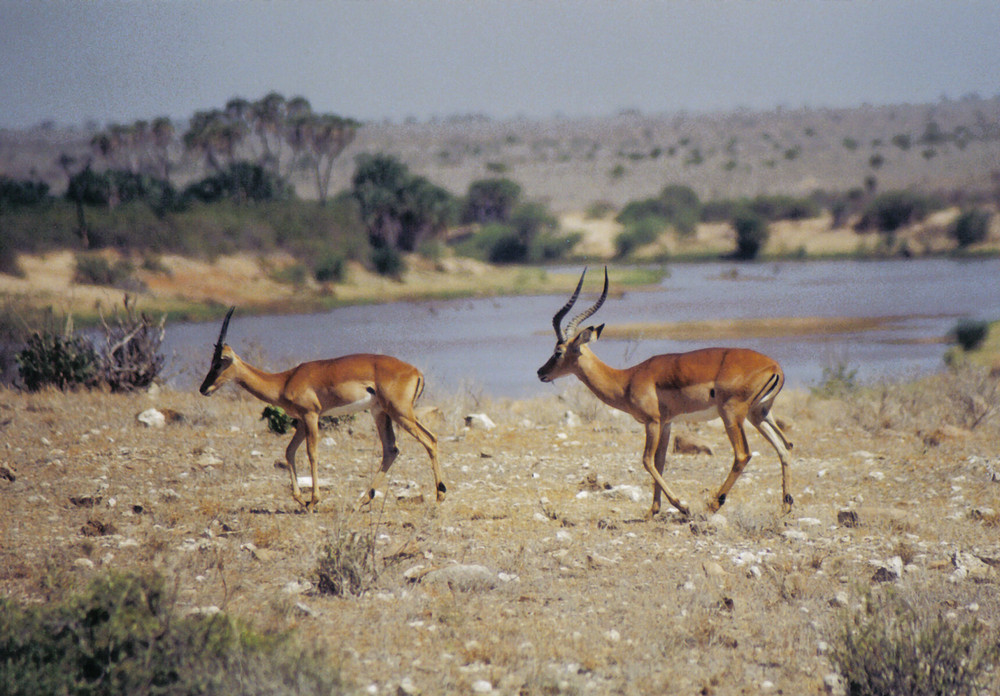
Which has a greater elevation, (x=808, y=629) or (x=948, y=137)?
(x=948, y=137)

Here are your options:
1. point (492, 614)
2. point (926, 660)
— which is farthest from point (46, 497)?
point (926, 660)

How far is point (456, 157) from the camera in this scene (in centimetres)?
9775

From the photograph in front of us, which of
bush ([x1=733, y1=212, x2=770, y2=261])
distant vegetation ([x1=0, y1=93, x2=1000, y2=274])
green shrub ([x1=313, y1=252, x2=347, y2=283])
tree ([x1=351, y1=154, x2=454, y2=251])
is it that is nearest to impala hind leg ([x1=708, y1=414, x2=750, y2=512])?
distant vegetation ([x1=0, y1=93, x2=1000, y2=274])

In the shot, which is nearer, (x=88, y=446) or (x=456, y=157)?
(x=88, y=446)

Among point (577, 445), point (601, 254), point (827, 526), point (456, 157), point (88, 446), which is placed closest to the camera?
point (827, 526)

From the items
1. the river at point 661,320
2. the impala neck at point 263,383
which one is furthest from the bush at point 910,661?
the river at point 661,320

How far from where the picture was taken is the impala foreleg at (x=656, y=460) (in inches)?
335

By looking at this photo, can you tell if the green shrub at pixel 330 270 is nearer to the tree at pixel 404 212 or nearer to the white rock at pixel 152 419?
the tree at pixel 404 212

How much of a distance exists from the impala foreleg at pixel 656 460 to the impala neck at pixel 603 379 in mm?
A: 461

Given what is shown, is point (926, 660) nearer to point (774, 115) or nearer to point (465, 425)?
point (465, 425)

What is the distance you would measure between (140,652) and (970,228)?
59.1 metres

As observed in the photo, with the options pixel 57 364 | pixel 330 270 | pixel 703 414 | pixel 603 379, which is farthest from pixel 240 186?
pixel 703 414

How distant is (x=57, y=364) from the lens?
52.5 ft

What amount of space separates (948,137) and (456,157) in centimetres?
4276
